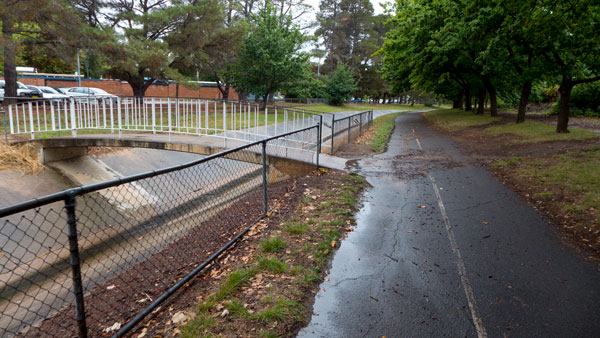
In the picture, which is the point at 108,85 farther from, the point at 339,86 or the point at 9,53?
the point at 339,86

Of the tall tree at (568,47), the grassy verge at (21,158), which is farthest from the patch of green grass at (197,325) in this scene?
the tall tree at (568,47)

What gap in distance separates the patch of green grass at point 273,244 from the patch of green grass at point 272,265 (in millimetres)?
346

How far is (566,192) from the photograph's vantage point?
7.52 m

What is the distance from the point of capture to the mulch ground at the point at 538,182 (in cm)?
555

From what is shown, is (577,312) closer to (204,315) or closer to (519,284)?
(519,284)

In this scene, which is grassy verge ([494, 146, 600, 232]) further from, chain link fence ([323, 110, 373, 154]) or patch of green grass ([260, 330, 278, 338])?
chain link fence ([323, 110, 373, 154])

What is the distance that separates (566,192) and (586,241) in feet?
8.48

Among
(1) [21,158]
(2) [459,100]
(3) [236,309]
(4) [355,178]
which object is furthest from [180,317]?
(2) [459,100]

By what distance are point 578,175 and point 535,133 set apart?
8.58 meters

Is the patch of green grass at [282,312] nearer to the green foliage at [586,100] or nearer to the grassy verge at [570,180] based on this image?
the grassy verge at [570,180]

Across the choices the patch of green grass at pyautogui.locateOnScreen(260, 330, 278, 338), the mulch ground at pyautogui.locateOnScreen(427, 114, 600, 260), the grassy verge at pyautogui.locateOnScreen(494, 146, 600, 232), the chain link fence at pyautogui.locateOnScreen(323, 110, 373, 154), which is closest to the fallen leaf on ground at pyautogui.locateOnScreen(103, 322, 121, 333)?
the patch of green grass at pyautogui.locateOnScreen(260, 330, 278, 338)

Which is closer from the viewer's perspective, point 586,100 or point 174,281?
point 174,281

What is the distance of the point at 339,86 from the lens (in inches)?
1975

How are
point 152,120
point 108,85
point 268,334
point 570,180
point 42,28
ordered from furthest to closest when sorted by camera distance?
point 108,85, point 42,28, point 152,120, point 570,180, point 268,334
